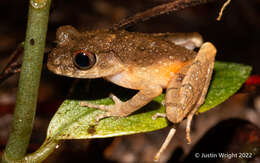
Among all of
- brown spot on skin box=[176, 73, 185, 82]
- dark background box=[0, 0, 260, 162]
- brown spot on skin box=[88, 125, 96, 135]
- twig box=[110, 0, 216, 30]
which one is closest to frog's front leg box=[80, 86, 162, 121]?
brown spot on skin box=[88, 125, 96, 135]

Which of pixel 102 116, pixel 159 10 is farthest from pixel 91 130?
pixel 159 10

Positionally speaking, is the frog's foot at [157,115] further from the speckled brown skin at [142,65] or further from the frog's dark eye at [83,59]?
the frog's dark eye at [83,59]

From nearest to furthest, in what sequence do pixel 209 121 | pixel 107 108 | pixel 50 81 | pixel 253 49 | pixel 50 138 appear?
pixel 50 138 → pixel 107 108 → pixel 209 121 → pixel 50 81 → pixel 253 49

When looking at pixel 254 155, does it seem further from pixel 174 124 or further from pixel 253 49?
pixel 253 49

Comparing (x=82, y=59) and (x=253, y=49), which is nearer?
(x=82, y=59)

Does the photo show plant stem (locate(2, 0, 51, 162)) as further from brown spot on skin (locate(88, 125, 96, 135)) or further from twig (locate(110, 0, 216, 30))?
twig (locate(110, 0, 216, 30))

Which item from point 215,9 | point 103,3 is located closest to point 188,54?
point 215,9

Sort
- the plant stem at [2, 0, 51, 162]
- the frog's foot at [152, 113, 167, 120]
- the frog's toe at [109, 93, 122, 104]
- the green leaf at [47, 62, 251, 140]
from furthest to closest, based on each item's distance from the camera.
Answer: the frog's toe at [109, 93, 122, 104], the frog's foot at [152, 113, 167, 120], the green leaf at [47, 62, 251, 140], the plant stem at [2, 0, 51, 162]
